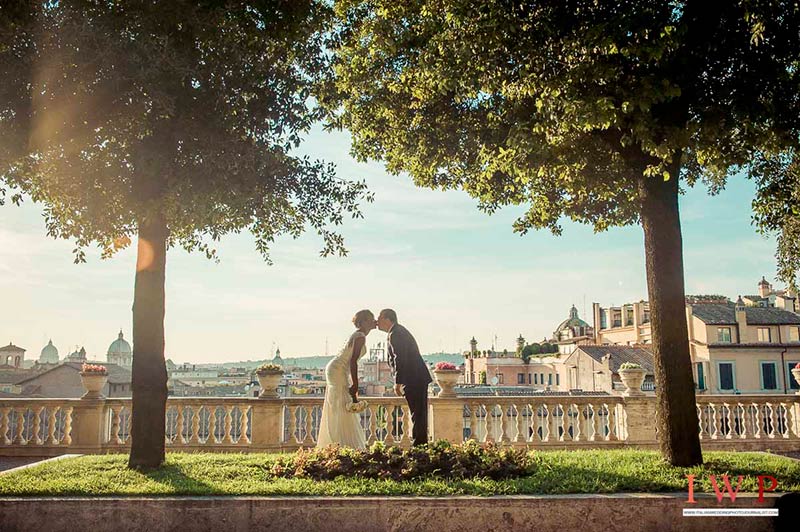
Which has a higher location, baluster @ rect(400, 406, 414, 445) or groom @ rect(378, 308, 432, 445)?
groom @ rect(378, 308, 432, 445)

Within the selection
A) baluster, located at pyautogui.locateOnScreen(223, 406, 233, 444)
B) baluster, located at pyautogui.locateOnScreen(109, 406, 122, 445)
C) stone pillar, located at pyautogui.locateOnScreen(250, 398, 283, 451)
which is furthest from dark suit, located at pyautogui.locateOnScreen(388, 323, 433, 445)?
baluster, located at pyautogui.locateOnScreen(109, 406, 122, 445)

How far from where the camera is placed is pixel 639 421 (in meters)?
14.1

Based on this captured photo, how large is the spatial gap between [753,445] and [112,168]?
13.5m

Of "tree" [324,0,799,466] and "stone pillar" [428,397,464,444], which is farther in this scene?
"stone pillar" [428,397,464,444]

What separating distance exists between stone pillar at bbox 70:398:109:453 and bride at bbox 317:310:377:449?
588 cm

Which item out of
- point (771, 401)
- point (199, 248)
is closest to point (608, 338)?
point (771, 401)

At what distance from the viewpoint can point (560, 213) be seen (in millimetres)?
12016

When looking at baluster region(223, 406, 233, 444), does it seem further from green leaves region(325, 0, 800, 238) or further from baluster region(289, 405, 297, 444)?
green leaves region(325, 0, 800, 238)

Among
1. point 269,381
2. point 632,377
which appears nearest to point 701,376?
point 632,377

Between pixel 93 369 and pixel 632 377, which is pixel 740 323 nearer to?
pixel 632 377

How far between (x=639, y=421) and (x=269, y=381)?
7801 millimetres

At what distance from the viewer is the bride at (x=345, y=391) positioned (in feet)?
32.2

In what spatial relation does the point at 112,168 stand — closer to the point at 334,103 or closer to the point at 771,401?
the point at 334,103

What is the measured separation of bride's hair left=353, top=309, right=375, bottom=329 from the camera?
9.83 m
